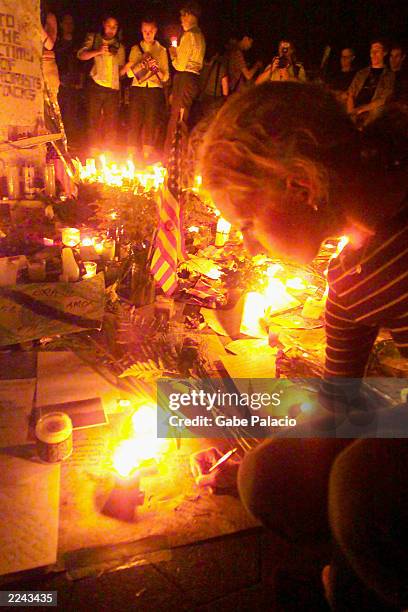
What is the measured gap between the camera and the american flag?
366 cm

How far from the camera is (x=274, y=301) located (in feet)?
15.9

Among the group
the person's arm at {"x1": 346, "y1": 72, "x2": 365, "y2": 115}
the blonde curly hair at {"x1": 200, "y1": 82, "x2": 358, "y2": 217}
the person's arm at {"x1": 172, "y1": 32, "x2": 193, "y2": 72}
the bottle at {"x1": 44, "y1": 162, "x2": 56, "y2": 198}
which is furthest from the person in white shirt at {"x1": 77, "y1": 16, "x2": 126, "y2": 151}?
the blonde curly hair at {"x1": 200, "y1": 82, "x2": 358, "y2": 217}

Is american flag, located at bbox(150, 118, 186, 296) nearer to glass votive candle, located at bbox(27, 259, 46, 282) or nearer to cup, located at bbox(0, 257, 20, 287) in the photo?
glass votive candle, located at bbox(27, 259, 46, 282)

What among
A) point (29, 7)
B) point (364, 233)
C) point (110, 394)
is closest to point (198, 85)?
point (29, 7)

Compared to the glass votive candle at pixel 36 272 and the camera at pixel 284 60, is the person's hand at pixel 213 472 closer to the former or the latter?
the glass votive candle at pixel 36 272

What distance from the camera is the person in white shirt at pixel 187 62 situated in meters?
7.68

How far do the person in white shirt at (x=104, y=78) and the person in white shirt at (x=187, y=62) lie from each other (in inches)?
39.8

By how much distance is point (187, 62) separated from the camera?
818cm

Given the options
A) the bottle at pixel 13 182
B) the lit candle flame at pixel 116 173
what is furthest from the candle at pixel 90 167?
the bottle at pixel 13 182

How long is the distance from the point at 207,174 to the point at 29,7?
6820 mm

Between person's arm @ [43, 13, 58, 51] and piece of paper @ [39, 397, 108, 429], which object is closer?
piece of paper @ [39, 397, 108, 429]

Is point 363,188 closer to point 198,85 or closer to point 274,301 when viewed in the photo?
point 274,301

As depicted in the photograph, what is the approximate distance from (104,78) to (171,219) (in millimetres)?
5951

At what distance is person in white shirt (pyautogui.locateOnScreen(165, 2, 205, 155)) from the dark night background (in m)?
2.33
